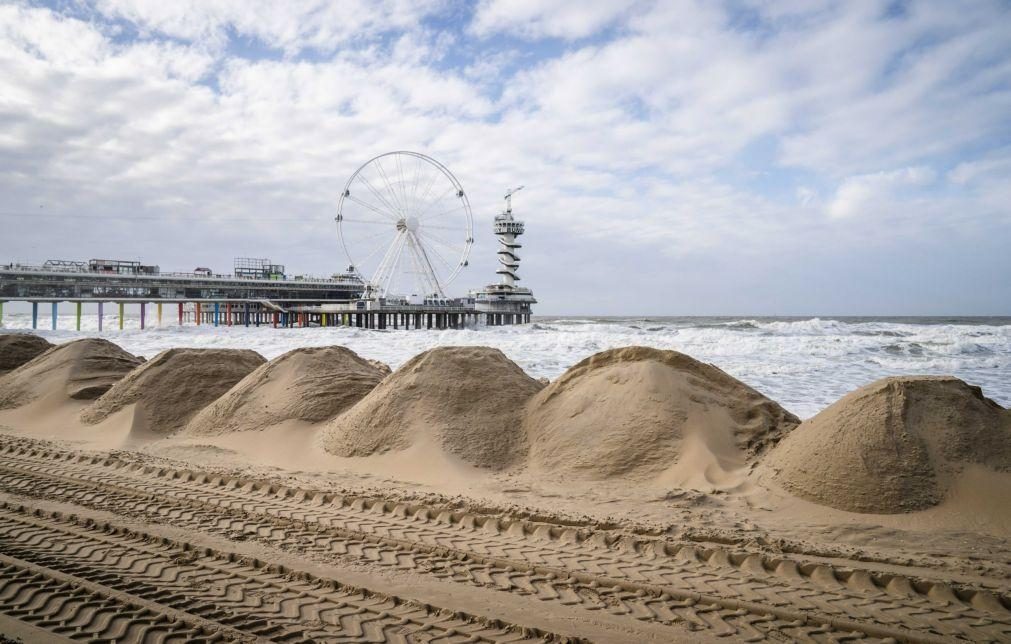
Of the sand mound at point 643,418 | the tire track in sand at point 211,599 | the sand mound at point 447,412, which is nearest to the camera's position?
the tire track in sand at point 211,599

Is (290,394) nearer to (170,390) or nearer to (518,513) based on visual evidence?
(170,390)

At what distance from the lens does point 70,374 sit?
1181cm

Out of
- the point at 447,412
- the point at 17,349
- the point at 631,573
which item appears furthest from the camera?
the point at 17,349

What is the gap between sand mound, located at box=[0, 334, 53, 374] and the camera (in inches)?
583

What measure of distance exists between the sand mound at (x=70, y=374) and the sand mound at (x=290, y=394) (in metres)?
3.60

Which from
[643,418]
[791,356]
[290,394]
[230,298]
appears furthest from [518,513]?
[230,298]

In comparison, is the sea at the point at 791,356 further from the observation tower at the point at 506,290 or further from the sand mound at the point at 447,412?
the observation tower at the point at 506,290

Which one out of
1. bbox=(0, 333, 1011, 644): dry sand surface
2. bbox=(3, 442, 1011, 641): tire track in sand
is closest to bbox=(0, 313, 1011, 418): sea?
bbox=(0, 333, 1011, 644): dry sand surface

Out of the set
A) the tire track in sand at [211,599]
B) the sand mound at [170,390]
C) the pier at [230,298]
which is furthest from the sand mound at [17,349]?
the pier at [230,298]

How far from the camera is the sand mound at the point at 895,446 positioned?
206 inches

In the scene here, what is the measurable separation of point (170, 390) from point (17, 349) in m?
8.07

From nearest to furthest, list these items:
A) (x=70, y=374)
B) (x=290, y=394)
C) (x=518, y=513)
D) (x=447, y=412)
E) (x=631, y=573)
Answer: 1. (x=631, y=573)
2. (x=518, y=513)
3. (x=447, y=412)
4. (x=290, y=394)
5. (x=70, y=374)

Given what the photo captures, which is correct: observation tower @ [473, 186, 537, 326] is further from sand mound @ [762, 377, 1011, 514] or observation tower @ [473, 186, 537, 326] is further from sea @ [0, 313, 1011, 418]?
sand mound @ [762, 377, 1011, 514]

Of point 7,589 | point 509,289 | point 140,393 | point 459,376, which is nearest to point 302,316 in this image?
point 509,289
